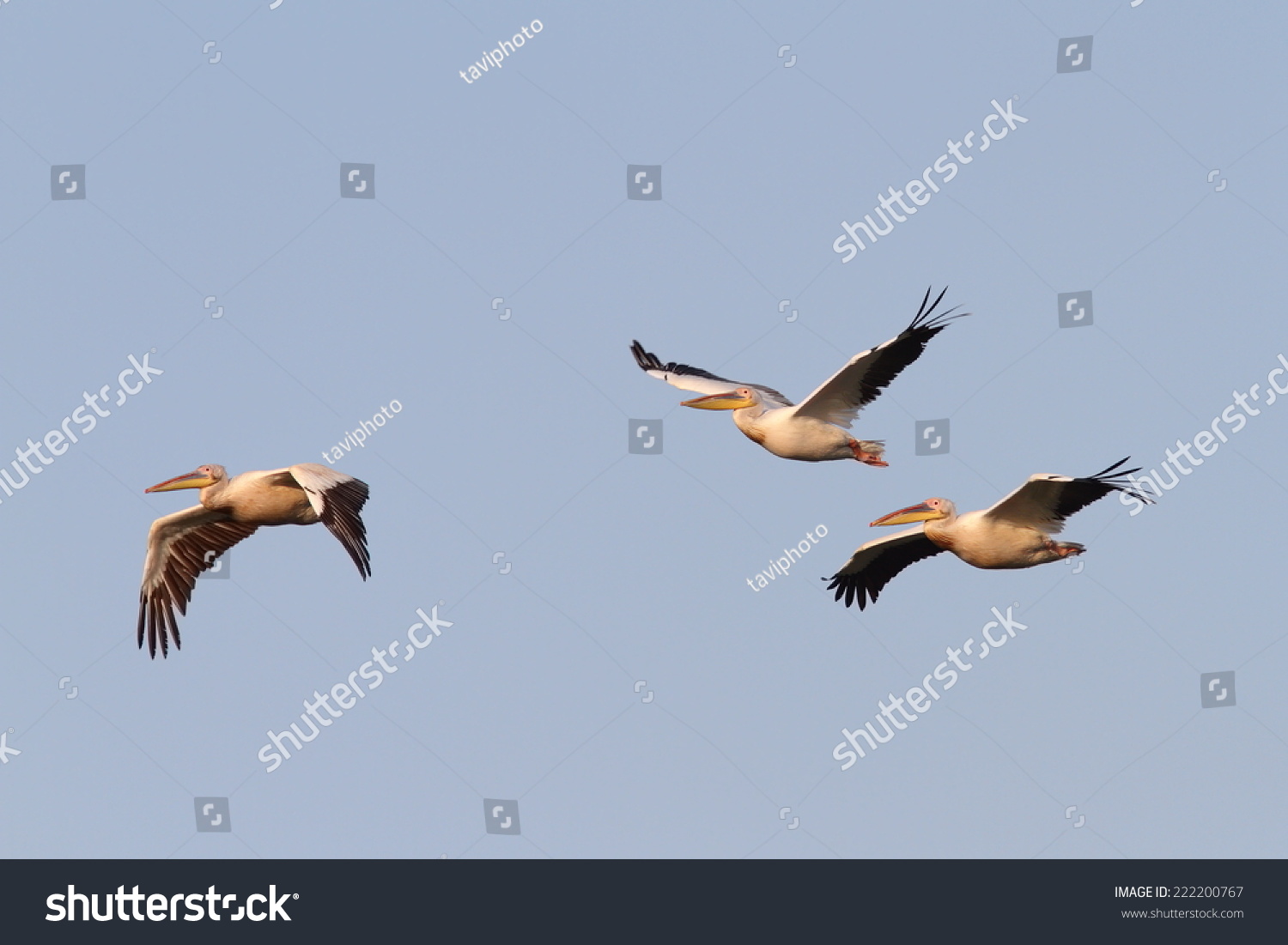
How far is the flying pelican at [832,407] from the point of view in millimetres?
19812

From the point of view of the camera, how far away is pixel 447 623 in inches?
923

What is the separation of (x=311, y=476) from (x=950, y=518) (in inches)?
236

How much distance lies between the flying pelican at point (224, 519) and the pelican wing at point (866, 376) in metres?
4.77

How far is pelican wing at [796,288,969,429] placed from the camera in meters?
19.7

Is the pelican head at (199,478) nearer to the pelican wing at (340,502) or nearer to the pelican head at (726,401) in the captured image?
the pelican wing at (340,502)

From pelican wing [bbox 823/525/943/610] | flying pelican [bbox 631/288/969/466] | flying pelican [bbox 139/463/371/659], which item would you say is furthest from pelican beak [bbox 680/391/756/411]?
flying pelican [bbox 139/463/371/659]

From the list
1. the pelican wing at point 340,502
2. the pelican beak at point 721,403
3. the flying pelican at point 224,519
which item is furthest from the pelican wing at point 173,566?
the pelican beak at point 721,403

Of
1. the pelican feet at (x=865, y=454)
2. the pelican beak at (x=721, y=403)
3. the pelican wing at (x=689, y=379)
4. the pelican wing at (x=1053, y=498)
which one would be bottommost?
the pelican wing at (x=1053, y=498)

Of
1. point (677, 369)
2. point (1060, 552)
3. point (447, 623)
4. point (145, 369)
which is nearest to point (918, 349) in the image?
point (1060, 552)

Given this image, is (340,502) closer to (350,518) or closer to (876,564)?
(350,518)

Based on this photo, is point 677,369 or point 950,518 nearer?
point 950,518
